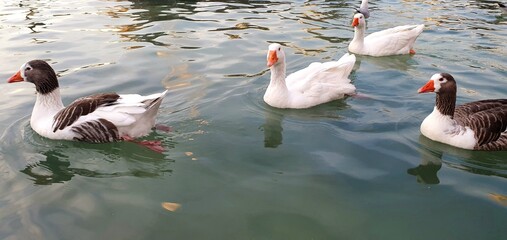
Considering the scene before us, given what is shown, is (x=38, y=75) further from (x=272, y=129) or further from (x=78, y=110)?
(x=272, y=129)

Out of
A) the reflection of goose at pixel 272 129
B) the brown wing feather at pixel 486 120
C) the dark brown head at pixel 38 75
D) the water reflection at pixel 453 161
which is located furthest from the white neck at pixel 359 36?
the dark brown head at pixel 38 75

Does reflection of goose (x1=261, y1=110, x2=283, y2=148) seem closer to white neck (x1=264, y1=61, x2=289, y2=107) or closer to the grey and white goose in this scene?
white neck (x1=264, y1=61, x2=289, y2=107)

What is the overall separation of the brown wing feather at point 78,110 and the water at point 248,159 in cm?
29

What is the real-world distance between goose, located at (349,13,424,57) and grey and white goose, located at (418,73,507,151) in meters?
4.32

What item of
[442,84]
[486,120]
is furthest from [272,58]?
[486,120]

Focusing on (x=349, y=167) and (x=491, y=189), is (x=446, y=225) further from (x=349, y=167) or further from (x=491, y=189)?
(x=349, y=167)

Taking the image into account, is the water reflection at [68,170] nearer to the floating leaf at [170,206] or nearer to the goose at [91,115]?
the goose at [91,115]

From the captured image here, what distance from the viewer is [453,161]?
5910 millimetres

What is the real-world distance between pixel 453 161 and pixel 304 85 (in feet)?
8.80

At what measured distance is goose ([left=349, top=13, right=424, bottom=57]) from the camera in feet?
34.9

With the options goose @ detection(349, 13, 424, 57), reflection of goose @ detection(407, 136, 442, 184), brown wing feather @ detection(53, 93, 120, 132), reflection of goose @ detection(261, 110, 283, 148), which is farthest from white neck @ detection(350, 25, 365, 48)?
brown wing feather @ detection(53, 93, 120, 132)

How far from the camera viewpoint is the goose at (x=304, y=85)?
7.56 m

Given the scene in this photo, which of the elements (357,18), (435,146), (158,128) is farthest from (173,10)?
(435,146)

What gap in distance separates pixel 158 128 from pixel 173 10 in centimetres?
1049
